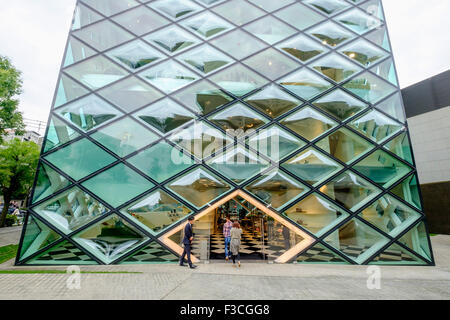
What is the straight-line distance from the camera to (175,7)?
9.85 metres

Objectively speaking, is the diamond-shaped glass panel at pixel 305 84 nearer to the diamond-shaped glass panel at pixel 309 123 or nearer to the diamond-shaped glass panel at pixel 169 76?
the diamond-shaped glass panel at pixel 309 123

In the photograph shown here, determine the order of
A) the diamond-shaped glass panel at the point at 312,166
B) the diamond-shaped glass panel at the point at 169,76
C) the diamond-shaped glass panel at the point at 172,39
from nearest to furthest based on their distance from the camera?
1. the diamond-shaped glass panel at the point at 312,166
2. the diamond-shaped glass panel at the point at 169,76
3. the diamond-shaped glass panel at the point at 172,39

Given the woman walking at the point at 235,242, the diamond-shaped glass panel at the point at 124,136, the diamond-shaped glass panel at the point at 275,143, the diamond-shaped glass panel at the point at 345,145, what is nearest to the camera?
the woman walking at the point at 235,242

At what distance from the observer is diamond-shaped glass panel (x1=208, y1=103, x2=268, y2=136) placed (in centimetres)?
826

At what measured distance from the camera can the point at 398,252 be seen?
7320mm

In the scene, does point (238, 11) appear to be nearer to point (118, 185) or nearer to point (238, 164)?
point (238, 164)

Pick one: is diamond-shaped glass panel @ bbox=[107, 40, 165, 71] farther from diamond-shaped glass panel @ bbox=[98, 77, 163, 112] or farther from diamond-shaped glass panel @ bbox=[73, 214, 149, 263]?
diamond-shaped glass panel @ bbox=[73, 214, 149, 263]

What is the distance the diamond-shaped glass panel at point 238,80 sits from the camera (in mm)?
8641

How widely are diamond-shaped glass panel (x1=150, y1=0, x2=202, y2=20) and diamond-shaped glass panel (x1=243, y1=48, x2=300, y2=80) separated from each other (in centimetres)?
371

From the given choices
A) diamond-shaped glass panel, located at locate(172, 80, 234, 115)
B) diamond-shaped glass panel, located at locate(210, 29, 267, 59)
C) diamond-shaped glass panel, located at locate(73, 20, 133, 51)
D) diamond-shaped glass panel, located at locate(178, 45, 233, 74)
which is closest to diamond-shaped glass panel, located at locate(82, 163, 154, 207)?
diamond-shaped glass panel, located at locate(172, 80, 234, 115)

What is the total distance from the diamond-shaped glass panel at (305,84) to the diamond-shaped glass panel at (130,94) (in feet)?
17.0

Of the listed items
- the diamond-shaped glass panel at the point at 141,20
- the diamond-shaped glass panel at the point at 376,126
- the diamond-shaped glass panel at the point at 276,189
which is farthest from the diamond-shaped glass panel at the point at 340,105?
the diamond-shaped glass panel at the point at 141,20
